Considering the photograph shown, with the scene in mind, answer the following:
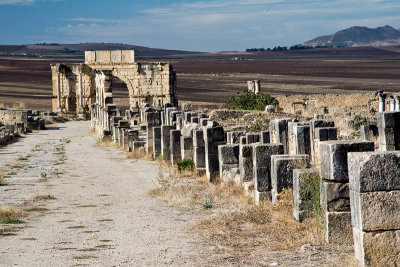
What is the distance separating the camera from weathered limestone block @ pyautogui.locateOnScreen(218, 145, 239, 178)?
45.4 ft

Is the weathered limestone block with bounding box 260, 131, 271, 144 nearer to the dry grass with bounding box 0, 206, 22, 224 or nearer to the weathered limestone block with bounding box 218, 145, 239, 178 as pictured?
the weathered limestone block with bounding box 218, 145, 239, 178

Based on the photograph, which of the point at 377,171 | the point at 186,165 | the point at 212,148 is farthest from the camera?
the point at 186,165

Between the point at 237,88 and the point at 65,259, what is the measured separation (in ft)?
237

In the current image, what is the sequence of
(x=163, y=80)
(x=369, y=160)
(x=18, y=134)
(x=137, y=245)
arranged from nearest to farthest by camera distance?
(x=369, y=160) < (x=137, y=245) < (x=18, y=134) < (x=163, y=80)

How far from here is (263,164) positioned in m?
11.1

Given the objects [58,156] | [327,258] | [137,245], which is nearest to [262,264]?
[327,258]

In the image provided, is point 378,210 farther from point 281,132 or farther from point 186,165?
point 186,165

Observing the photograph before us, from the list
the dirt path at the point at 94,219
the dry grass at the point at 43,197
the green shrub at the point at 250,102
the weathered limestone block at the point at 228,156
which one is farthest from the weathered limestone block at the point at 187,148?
the green shrub at the point at 250,102

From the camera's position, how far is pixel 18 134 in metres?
33.6

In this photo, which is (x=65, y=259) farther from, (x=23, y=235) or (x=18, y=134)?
(x=18, y=134)

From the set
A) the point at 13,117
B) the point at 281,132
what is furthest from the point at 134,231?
the point at 13,117

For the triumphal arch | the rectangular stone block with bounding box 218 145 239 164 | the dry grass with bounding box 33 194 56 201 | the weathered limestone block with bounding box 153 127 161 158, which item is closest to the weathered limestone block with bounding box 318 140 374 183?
the rectangular stone block with bounding box 218 145 239 164

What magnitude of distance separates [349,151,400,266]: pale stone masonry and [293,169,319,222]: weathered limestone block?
6.40 feet

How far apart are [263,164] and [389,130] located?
10.1 feet
